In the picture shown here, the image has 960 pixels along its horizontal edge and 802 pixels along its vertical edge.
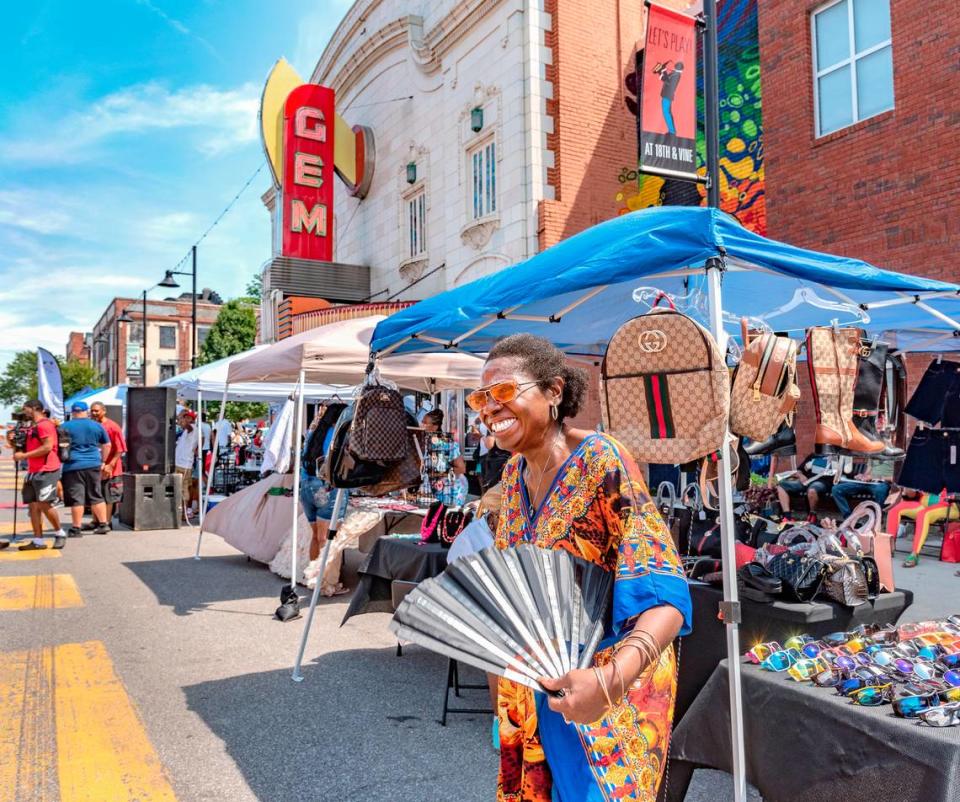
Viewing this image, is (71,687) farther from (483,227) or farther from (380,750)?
(483,227)

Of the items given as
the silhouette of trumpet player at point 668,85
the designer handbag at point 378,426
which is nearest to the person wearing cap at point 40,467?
the designer handbag at point 378,426

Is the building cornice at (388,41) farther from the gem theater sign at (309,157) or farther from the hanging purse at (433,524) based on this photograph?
the hanging purse at (433,524)

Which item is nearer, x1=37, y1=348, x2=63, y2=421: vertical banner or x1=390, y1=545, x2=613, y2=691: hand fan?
x1=390, y1=545, x2=613, y2=691: hand fan

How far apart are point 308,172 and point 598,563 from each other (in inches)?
748

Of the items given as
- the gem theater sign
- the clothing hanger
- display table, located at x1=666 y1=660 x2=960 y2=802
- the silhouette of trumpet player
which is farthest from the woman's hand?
the gem theater sign

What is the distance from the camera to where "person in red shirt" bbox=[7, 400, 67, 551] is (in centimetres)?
1108

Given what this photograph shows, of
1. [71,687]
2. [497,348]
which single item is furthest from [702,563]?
[71,687]

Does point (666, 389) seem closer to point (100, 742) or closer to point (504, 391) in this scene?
point (504, 391)

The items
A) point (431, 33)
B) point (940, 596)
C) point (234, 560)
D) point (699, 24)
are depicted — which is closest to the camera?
point (940, 596)

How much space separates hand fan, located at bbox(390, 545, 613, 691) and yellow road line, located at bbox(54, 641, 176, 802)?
109 inches

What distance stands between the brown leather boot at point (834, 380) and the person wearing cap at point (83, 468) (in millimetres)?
10994

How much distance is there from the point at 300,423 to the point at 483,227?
8202 mm

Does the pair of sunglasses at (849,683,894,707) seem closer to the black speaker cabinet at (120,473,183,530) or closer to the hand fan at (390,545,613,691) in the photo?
the hand fan at (390,545,613,691)

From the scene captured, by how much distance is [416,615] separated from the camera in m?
1.75
